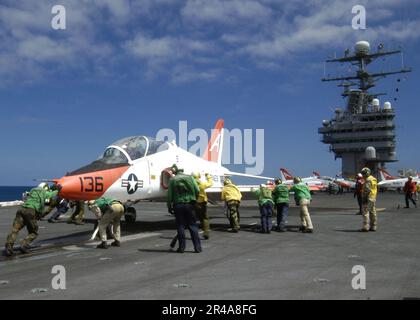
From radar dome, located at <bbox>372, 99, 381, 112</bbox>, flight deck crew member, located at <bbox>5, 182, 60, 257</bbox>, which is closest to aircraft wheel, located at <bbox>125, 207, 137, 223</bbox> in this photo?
flight deck crew member, located at <bbox>5, 182, 60, 257</bbox>

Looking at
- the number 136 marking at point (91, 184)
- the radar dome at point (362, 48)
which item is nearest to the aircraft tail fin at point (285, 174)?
the radar dome at point (362, 48)

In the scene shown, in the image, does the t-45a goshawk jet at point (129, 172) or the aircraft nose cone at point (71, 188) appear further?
the t-45a goshawk jet at point (129, 172)

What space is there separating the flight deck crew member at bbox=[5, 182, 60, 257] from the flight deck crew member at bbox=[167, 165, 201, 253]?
3483mm

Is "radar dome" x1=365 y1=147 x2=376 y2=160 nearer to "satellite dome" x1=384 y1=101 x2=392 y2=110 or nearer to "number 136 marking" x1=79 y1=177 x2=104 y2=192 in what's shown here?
"satellite dome" x1=384 y1=101 x2=392 y2=110

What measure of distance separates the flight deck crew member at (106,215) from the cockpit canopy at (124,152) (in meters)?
→ 1.21

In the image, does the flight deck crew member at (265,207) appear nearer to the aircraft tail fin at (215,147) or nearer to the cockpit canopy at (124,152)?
the cockpit canopy at (124,152)

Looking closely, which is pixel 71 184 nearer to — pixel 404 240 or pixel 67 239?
pixel 67 239

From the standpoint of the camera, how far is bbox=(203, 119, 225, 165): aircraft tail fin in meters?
22.6

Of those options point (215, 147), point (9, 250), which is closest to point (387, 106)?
point (215, 147)

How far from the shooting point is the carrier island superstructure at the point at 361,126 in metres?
83.3

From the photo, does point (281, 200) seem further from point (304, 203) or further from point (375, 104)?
point (375, 104)

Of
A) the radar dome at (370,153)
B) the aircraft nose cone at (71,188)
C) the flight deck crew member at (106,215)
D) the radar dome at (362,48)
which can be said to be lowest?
the flight deck crew member at (106,215)

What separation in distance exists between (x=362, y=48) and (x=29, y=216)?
296ft

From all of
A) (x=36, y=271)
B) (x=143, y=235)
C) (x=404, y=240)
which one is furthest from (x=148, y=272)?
(x=404, y=240)
